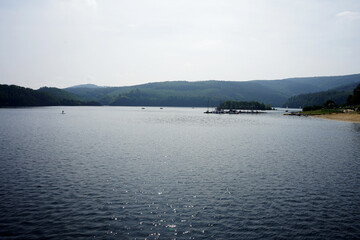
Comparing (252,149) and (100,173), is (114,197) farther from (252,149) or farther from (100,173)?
(252,149)

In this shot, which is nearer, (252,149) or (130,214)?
(130,214)

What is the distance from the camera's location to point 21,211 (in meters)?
23.5

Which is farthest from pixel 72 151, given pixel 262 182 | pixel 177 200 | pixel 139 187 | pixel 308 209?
pixel 308 209

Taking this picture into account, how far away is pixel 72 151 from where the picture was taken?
174 ft

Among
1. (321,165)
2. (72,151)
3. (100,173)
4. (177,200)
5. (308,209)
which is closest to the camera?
(308,209)

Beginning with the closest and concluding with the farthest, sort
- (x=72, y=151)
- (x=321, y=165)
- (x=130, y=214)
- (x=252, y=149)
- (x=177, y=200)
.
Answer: (x=130, y=214) → (x=177, y=200) → (x=321, y=165) → (x=72, y=151) → (x=252, y=149)

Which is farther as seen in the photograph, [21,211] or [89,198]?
[89,198]

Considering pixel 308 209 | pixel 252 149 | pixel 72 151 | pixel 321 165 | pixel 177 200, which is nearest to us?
pixel 308 209

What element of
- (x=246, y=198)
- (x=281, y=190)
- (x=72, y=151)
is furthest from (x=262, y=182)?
(x=72, y=151)

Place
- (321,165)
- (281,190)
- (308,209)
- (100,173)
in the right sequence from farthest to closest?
(321,165), (100,173), (281,190), (308,209)

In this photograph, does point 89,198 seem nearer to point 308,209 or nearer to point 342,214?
point 308,209

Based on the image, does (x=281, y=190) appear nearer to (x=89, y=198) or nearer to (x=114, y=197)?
(x=114, y=197)

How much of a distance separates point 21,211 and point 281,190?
1077 inches

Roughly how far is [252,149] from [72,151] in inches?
1549
